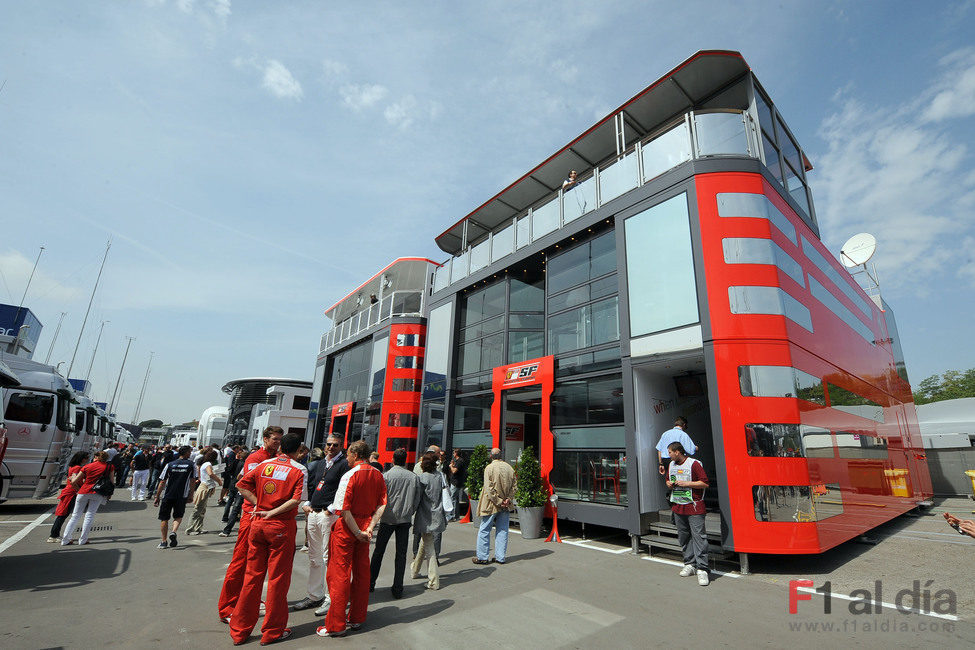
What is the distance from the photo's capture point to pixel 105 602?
189 inches

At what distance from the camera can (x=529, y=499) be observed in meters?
9.84

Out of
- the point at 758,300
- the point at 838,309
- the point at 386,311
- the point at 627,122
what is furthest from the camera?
the point at 386,311

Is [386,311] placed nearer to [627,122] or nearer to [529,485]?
[627,122]

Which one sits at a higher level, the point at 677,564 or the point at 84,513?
the point at 84,513

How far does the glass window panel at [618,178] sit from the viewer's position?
10.9 meters

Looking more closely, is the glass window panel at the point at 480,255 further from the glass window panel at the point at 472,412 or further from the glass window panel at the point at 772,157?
the glass window panel at the point at 772,157

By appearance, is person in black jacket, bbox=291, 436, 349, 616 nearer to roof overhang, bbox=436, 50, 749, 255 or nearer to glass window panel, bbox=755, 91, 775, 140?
roof overhang, bbox=436, 50, 749, 255

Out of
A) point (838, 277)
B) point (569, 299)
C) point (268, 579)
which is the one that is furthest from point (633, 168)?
point (268, 579)

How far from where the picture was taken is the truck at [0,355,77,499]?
409 inches

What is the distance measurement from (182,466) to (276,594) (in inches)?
234

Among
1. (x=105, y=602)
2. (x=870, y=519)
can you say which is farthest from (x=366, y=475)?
(x=870, y=519)

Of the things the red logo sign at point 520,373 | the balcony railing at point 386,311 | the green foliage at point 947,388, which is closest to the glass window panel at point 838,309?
the red logo sign at point 520,373

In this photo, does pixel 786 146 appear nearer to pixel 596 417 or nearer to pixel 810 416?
pixel 810 416

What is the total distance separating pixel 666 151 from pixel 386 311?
53.2 feet
